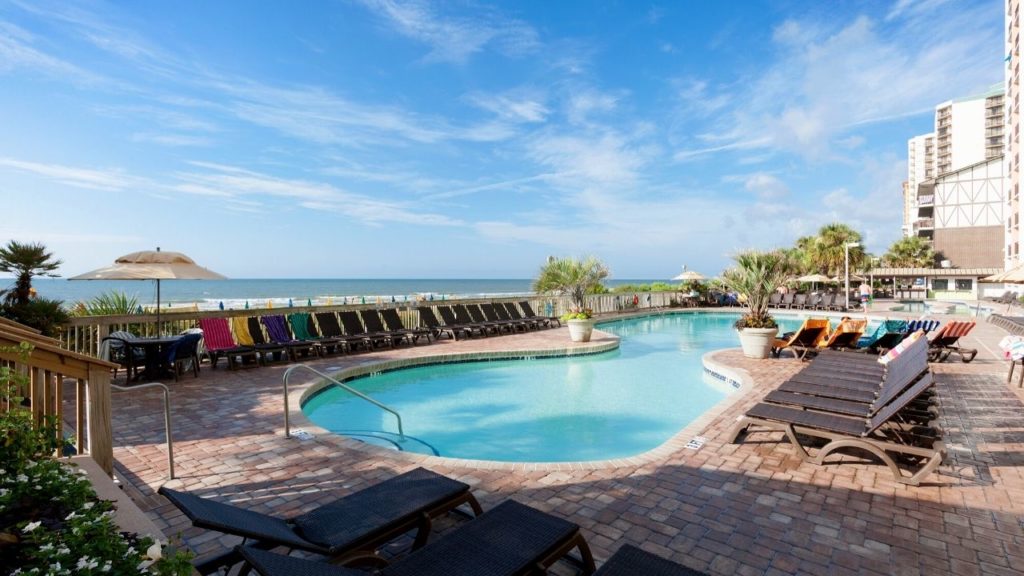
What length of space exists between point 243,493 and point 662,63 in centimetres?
2736

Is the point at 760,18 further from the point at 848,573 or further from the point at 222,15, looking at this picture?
the point at 848,573

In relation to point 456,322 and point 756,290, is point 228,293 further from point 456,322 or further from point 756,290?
point 756,290

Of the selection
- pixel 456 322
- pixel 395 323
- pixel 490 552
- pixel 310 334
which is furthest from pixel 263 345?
pixel 490 552

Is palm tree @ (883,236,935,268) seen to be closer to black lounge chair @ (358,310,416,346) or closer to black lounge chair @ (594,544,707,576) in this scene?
black lounge chair @ (358,310,416,346)

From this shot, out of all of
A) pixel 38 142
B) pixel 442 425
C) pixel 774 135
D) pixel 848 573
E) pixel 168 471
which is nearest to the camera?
pixel 848 573

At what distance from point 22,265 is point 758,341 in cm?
1343

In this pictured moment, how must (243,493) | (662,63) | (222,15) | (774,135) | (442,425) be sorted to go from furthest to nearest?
(774,135) < (662,63) < (222,15) < (442,425) < (243,493)

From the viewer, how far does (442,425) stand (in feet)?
22.8

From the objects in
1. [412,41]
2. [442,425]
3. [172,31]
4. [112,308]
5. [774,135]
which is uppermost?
[412,41]

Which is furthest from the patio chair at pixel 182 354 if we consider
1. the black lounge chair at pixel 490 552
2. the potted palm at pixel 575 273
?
the potted palm at pixel 575 273

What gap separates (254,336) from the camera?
988 centimetres

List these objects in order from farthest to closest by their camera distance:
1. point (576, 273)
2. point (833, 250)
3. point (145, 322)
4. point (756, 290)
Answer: point (833, 250)
point (576, 273)
point (756, 290)
point (145, 322)

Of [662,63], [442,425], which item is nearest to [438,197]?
[662,63]

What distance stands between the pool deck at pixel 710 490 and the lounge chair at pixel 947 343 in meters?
3.81
